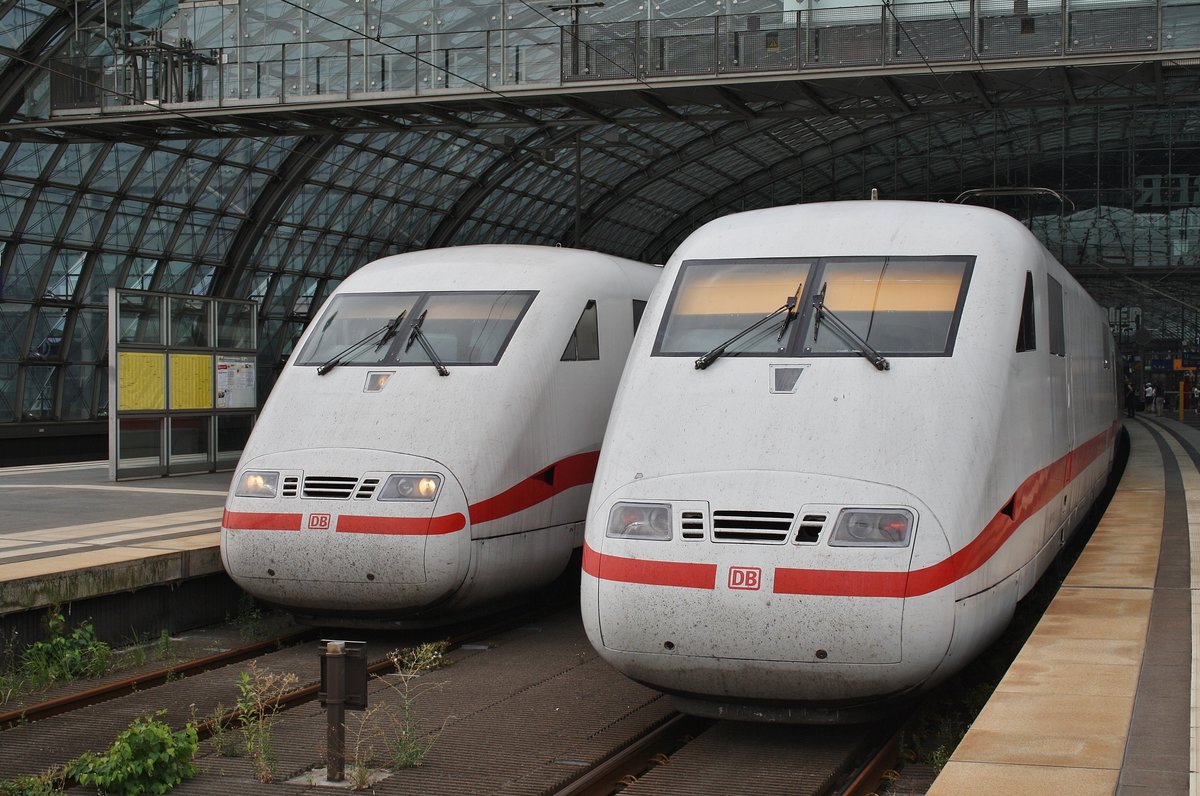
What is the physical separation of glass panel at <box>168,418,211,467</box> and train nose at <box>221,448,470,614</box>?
10.7 meters

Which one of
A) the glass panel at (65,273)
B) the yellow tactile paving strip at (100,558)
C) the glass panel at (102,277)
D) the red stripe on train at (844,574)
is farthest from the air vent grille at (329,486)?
the glass panel at (102,277)

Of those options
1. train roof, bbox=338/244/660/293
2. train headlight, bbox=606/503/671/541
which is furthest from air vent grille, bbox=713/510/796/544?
train roof, bbox=338/244/660/293

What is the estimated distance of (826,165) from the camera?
52469 millimetres

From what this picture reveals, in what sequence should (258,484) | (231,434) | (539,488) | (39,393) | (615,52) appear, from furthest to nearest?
1. (39,393)
2. (231,434)
3. (615,52)
4. (539,488)
5. (258,484)

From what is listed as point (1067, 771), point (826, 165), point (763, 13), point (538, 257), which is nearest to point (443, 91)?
point (763, 13)

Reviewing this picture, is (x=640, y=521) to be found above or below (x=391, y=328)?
below

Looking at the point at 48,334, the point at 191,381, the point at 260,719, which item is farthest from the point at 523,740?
the point at 48,334

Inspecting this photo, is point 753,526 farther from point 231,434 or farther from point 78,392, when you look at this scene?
point 78,392

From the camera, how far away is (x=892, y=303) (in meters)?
8.53

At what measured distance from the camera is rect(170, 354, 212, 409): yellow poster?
67.6 feet

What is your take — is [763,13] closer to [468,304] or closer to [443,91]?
[443,91]

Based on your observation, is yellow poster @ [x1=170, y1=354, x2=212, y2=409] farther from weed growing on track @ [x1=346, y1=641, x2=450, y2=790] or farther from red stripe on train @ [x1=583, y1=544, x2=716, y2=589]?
red stripe on train @ [x1=583, y1=544, x2=716, y2=589]

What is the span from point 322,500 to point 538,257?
3.19 meters

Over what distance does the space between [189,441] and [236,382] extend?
4.39ft
